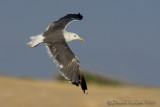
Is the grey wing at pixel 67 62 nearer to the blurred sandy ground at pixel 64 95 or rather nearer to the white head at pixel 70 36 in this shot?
the white head at pixel 70 36

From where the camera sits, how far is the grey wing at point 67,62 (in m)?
13.3


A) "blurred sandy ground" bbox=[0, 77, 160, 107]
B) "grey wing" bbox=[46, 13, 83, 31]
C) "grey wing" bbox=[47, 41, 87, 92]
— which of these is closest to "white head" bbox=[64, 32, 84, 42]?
"grey wing" bbox=[46, 13, 83, 31]

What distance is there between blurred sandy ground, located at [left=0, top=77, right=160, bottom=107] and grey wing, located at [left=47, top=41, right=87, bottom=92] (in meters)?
4.36

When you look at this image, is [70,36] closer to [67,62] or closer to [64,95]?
[67,62]

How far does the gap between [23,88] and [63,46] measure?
6663mm

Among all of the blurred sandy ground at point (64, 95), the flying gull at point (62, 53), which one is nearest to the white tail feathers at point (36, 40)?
the flying gull at point (62, 53)

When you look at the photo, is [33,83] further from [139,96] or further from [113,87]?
[139,96]

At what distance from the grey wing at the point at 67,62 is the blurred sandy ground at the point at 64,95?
14.3 ft

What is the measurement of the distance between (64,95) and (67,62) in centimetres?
551

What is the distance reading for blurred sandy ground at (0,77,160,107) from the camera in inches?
709

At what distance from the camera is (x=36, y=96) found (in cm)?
1891

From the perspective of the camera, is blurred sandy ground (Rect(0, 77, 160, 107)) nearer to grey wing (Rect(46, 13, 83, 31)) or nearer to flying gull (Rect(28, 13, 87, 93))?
Answer: grey wing (Rect(46, 13, 83, 31))

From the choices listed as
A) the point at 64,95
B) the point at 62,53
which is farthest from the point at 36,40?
the point at 64,95

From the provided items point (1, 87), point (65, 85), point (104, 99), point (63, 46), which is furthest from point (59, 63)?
point (65, 85)
